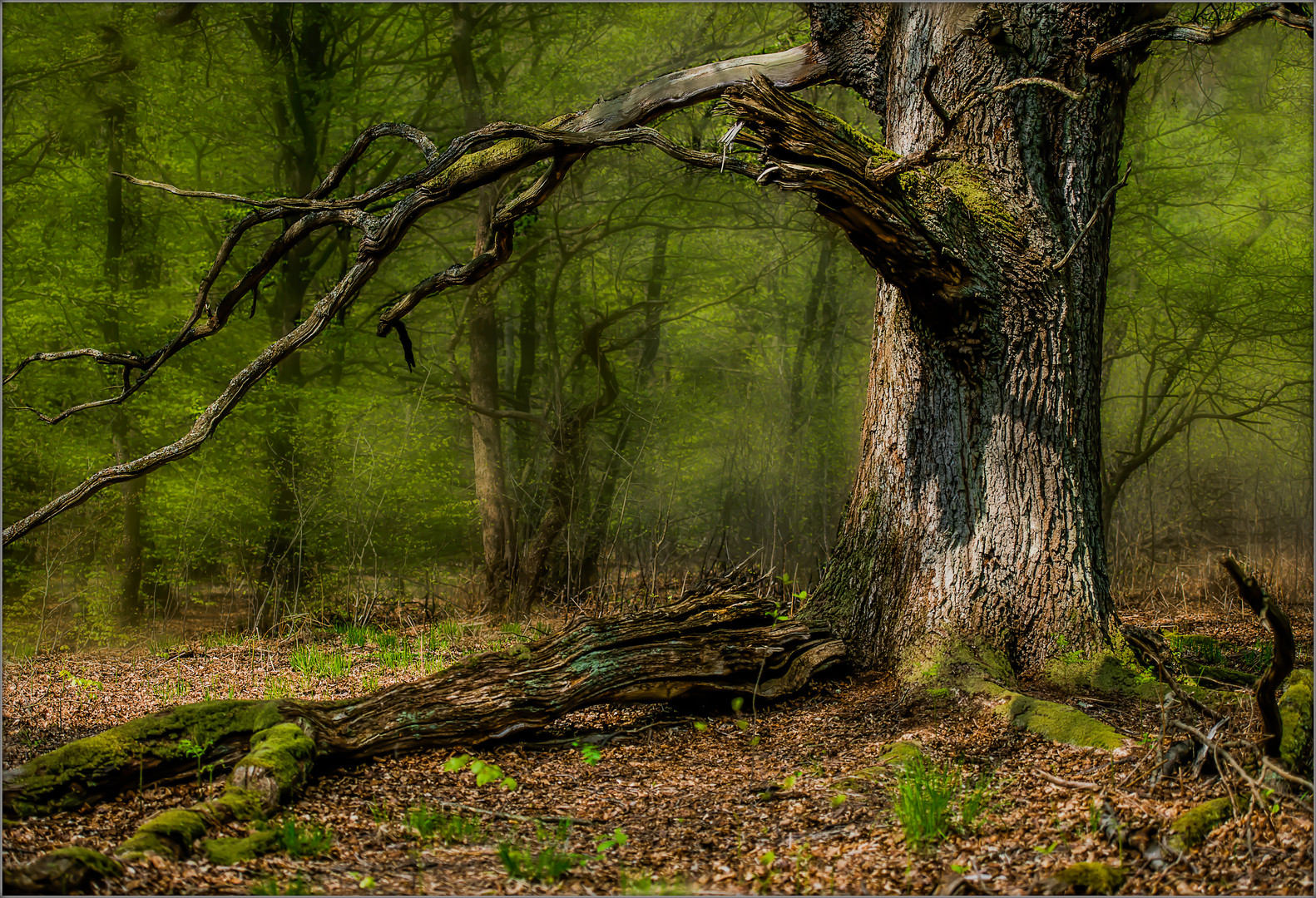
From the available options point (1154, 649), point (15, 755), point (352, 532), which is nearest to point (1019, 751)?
point (1154, 649)

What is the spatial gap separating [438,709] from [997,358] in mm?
3807

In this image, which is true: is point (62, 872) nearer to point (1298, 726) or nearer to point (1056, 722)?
point (1056, 722)

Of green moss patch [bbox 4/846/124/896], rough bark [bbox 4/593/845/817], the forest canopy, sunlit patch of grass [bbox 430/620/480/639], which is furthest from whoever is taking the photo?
the forest canopy

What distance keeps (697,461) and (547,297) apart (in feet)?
12.2

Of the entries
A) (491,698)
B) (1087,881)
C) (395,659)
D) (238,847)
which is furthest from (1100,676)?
(395,659)

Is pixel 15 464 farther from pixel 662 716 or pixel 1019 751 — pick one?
pixel 1019 751

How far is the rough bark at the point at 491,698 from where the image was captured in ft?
12.3

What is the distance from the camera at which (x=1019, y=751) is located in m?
4.18

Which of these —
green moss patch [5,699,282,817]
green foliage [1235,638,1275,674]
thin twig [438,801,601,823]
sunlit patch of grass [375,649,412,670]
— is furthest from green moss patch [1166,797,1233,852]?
sunlit patch of grass [375,649,412,670]

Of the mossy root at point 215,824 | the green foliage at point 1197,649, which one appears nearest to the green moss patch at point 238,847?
the mossy root at point 215,824

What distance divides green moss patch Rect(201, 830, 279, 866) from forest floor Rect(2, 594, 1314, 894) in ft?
0.21

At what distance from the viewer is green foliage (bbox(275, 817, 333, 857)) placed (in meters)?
3.26

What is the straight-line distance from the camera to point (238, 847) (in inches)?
126

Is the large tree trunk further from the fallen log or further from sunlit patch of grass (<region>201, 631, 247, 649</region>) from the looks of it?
sunlit patch of grass (<region>201, 631, 247, 649</region>)
